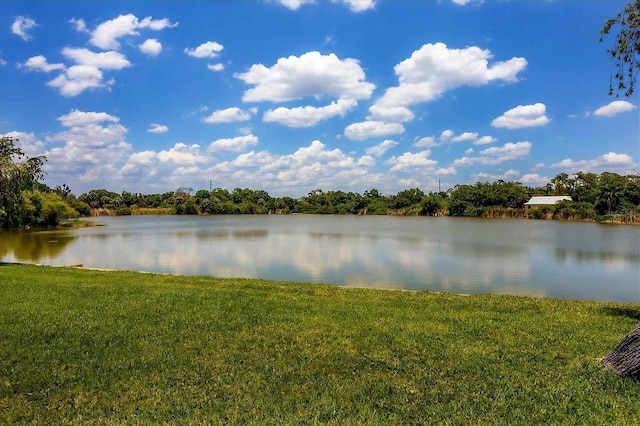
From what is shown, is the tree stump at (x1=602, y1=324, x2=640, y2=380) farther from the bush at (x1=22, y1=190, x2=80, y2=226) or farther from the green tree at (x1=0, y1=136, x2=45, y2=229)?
the bush at (x1=22, y1=190, x2=80, y2=226)

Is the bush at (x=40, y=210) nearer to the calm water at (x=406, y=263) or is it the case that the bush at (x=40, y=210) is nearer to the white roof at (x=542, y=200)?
the calm water at (x=406, y=263)

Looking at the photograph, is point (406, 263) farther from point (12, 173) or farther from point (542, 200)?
point (542, 200)

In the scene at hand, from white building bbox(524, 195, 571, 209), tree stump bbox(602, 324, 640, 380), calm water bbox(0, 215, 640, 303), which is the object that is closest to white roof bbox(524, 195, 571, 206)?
white building bbox(524, 195, 571, 209)

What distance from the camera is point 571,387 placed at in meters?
4.96

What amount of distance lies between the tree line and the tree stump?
4.49 m

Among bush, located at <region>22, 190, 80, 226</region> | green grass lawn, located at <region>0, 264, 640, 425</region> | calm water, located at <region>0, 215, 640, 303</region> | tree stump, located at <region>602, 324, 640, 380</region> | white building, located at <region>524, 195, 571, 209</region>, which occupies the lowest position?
calm water, located at <region>0, 215, 640, 303</region>

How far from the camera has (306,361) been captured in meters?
5.79

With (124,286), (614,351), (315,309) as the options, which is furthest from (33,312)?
(614,351)

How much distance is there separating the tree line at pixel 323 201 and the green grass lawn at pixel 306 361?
4.77 m

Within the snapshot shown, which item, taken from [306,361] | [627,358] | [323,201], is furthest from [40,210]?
[323,201]

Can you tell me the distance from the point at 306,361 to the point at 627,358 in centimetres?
422

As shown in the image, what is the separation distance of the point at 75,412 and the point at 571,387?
577 centimetres

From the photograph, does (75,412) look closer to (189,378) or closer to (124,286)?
(189,378)

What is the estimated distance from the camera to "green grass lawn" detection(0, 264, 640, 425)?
445 cm
